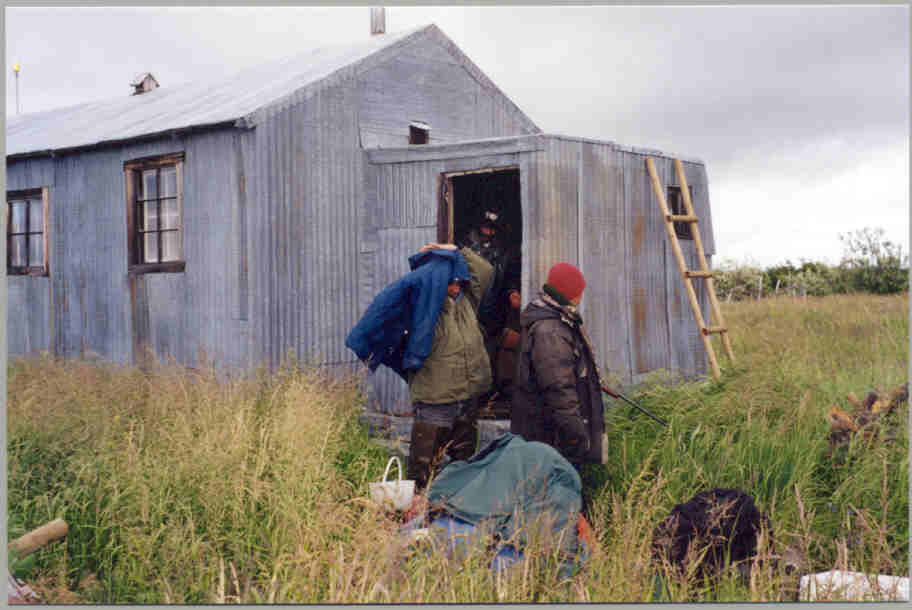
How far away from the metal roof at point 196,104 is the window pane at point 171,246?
1180 millimetres

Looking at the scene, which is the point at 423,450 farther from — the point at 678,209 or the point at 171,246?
the point at 171,246

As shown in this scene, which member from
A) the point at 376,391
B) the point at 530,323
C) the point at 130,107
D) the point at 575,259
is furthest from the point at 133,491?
the point at 130,107

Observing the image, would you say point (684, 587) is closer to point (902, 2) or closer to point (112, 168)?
point (902, 2)

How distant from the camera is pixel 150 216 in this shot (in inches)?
393

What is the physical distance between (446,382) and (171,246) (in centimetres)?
503

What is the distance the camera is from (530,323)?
5531 millimetres

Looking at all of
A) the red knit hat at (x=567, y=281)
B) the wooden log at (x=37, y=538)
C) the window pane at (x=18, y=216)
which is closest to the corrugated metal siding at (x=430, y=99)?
the red knit hat at (x=567, y=281)

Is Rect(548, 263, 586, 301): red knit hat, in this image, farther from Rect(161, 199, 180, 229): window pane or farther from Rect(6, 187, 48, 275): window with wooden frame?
Rect(6, 187, 48, 275): window with wooden frame

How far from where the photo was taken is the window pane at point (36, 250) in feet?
37.3

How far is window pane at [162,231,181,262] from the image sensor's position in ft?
31.7

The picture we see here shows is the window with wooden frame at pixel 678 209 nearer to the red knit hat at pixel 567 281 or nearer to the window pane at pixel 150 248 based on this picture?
the red knit hat at pixel 567 281

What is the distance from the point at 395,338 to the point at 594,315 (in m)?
2.60

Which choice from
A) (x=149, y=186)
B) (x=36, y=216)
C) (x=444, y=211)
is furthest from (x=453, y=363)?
(x=36, y=216)

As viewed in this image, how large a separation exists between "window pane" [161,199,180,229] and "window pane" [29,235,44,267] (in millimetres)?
2663
